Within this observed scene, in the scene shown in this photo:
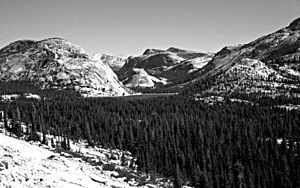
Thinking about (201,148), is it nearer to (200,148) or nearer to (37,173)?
(200,148)

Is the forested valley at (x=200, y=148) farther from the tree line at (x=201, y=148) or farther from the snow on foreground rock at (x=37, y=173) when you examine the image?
the snow on foreground rock at (x=37, y=173)

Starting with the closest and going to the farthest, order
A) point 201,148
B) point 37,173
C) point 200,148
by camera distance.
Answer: point 37,173 < point 201,148 < point 200,148

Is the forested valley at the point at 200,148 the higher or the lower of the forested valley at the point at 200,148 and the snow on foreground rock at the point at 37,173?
the lower

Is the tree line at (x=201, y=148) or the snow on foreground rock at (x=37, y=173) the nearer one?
the snow on foreground rock at (x=37, y=173)

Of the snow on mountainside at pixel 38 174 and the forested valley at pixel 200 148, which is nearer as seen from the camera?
the snow on mountainside at pixel 38 174

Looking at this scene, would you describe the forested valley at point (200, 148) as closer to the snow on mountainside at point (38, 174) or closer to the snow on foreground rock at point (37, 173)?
the snow on mountainside at point (38, 174)

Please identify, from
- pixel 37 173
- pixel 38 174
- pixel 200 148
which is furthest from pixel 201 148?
pixel 38 174

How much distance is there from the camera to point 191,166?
134625 mm

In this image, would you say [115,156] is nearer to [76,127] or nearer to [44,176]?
[76,127]

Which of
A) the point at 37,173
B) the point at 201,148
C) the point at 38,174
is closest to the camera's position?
the point at 38,174

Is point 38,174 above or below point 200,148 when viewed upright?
above

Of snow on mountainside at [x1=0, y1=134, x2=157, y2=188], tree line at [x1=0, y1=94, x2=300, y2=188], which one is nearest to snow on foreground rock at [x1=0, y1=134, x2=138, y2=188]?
snow on mountainside at [x1=0, y1=134, x2=157, y2=188]

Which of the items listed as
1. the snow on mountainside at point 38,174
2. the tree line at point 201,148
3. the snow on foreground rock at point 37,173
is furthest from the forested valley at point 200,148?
the snow on foreground rock at point 37,173

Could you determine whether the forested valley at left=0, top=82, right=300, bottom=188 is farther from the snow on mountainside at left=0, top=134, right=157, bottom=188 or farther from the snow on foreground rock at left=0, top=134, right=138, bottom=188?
the snow on foreground rock at left=0, top=134, right=138, bottom=188
